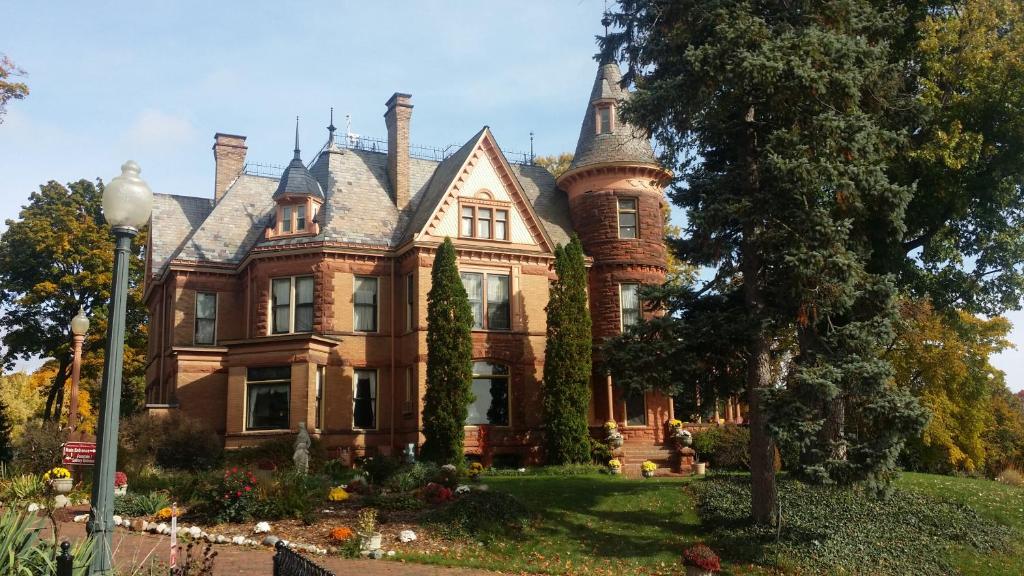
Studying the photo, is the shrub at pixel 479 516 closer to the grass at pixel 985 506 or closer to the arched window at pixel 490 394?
the grass at pixel 985 506

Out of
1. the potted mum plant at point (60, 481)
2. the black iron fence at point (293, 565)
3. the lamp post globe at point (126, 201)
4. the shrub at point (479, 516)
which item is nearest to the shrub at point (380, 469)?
the shrub at point (479, 516)

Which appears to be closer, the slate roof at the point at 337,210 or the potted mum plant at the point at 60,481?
the potted mum plant at the point at 60,481

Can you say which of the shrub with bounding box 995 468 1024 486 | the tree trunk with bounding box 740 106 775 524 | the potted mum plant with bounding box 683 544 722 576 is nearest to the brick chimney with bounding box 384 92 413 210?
the tree trunk with bounding box 740 106 775 524

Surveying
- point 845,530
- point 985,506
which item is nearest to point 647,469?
point 985,506

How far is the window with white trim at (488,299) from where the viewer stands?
2961 cm

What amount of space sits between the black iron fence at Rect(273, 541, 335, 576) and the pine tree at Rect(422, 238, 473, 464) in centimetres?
1724

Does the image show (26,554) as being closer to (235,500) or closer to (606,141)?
(235,500)

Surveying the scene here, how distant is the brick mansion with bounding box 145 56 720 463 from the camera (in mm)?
28281

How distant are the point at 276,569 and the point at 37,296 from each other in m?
38.5

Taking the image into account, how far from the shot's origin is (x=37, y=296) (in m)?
42.0

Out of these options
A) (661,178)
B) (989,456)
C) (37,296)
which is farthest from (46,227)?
(989,456)

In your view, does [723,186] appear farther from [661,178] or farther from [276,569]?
[661,178]

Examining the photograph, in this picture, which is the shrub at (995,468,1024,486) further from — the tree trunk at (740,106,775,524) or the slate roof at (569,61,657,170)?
the slate roof at (569,61,657,170)

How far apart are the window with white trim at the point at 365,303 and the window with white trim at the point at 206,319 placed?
5.18 meters
